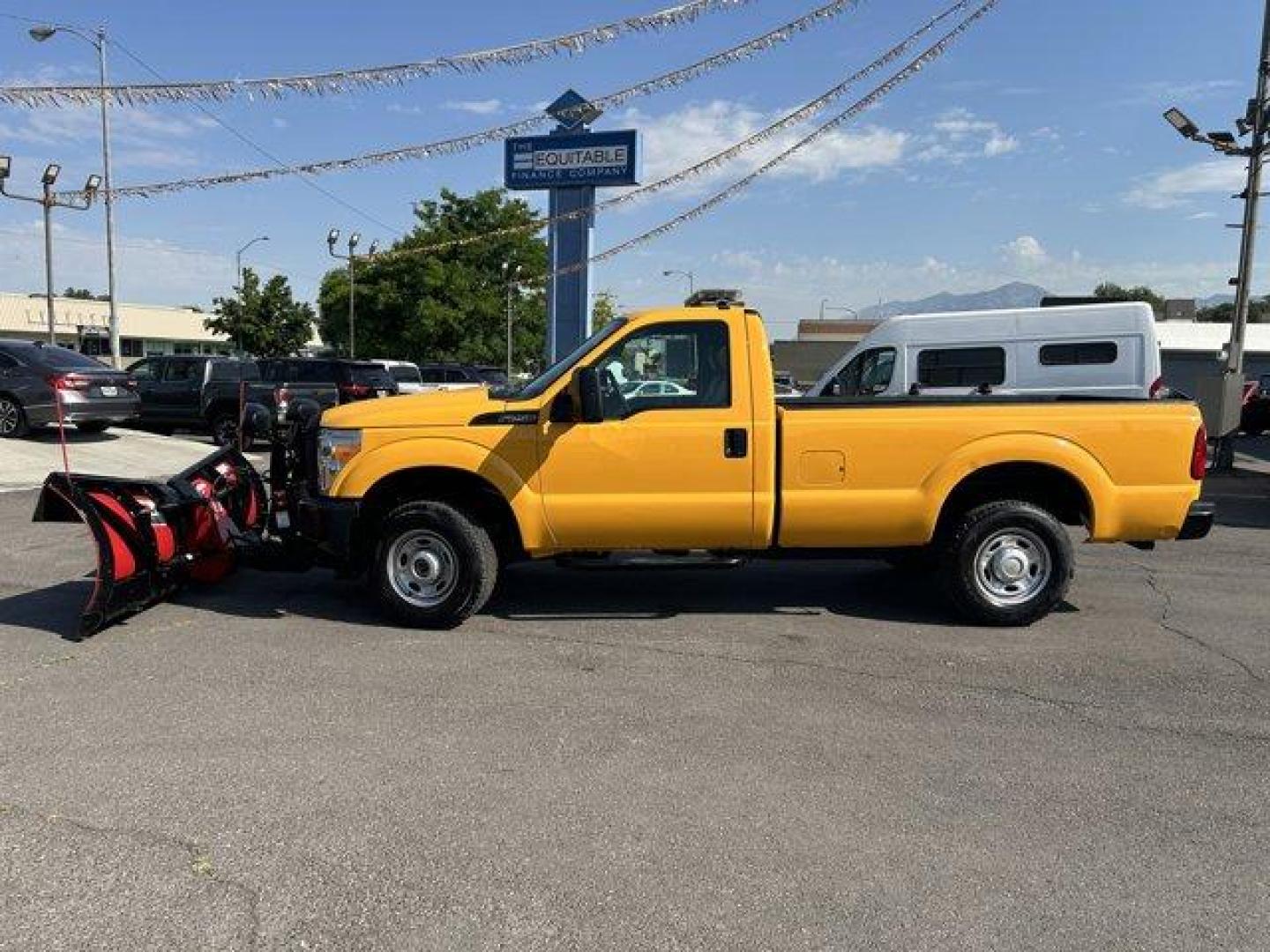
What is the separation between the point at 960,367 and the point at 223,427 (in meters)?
12.9

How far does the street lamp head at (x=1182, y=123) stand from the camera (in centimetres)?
1664

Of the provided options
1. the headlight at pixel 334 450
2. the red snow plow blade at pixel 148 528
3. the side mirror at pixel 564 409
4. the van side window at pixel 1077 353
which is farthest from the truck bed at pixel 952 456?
the van side window at pixel 1077 353

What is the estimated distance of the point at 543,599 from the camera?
23.0 feet

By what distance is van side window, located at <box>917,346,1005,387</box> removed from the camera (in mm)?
12211

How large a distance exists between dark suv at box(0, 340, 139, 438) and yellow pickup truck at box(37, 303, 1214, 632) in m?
10.2

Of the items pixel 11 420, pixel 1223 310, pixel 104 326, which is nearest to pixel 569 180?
pixel 11 420

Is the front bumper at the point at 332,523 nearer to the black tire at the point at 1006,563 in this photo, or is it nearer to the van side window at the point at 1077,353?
the black tire at the point at 1006,563

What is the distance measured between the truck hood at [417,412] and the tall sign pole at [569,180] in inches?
620

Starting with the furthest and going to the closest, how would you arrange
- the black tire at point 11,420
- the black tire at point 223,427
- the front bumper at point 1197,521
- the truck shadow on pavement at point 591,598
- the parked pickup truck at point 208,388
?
the parked pickup truck at point 208,388 → the black tire at point 223,427 → the black tire at point 11,420 → the truck shadow on pavement at point 591,598 → the front bumper at point 1197,521

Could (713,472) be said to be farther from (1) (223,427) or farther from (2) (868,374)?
(1) (223,427)

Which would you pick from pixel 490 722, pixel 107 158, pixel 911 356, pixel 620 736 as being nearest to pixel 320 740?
pixel 490 722

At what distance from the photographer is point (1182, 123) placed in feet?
54.6

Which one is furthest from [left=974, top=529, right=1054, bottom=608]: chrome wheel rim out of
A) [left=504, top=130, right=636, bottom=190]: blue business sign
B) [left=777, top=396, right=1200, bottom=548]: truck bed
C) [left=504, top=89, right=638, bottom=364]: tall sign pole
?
[left=504, top=130, right=636, bottom=190]: blue business sign

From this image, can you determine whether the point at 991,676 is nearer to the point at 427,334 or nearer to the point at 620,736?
the point at 620,736
